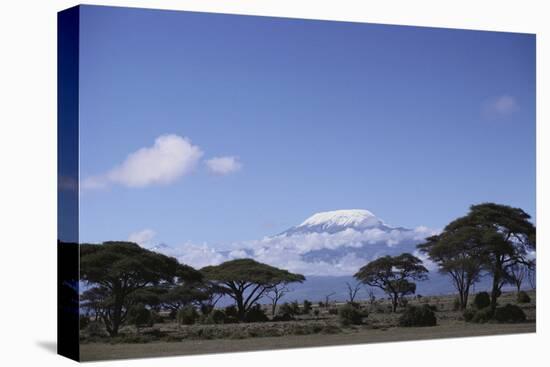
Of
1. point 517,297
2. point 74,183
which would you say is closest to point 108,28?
point 74,183

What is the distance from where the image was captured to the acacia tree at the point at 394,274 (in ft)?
50.8

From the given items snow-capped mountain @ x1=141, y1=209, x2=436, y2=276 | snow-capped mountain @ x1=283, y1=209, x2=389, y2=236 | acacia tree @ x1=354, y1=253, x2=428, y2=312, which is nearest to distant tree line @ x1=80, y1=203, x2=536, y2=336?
acacia tree @ x1=354, y1=253, x2=428, y2=312

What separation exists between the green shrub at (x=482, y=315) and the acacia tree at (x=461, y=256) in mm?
204

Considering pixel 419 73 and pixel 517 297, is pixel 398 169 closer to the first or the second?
pixel 419 73

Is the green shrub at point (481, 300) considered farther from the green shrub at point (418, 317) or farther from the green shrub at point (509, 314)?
the green shrub at point (418, 317)

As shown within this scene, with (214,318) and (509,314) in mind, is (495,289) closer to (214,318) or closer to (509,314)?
(509,314)

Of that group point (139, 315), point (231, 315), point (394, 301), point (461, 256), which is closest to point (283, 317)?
point (231, 315)

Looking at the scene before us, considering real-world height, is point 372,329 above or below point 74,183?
below

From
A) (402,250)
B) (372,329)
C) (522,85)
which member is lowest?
(372,329)

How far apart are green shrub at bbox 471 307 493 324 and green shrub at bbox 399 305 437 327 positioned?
618 mm

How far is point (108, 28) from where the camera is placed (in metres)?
13.7

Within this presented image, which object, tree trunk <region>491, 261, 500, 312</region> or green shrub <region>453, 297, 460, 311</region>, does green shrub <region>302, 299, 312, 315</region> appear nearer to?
green shrub <region>453, 297, 460, 311</region>

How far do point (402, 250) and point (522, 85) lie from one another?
2705 mm

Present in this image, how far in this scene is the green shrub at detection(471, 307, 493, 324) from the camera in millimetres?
16125
